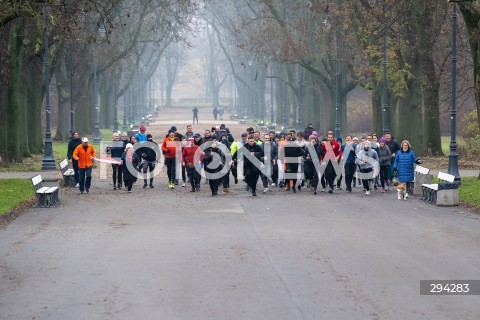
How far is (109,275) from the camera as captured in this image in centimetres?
1530

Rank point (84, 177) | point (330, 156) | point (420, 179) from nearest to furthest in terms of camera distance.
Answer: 1. point (420, 179)
2. point (84, 177)
3. point (330, 156)

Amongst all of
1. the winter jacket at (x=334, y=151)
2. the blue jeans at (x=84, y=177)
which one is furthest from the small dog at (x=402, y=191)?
the blue jeans at (x=84, y=177)

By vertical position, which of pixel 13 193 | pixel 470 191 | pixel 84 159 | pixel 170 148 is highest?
pixel 170 148

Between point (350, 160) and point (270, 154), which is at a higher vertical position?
point (270, 154)

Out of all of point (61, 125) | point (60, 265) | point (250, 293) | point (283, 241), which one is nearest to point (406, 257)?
point (283, 241)

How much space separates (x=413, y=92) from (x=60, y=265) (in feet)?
107

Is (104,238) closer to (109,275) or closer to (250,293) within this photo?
(109,275)

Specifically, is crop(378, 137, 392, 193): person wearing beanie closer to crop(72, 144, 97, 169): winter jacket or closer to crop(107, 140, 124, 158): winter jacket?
crop(107, 140, 124, 158): winter jacket

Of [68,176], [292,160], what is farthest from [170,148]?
[292,160]

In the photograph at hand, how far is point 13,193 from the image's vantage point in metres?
28.9

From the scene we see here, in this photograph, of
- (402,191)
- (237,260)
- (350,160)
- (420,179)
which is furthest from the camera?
(350,160)

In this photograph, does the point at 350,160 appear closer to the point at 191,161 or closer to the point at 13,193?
the point at 191,161

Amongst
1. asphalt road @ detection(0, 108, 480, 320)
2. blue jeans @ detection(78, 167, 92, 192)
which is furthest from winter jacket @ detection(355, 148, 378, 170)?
blue jeans @ detection(78, 167, 92, 192)

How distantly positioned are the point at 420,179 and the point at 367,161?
157 cm
